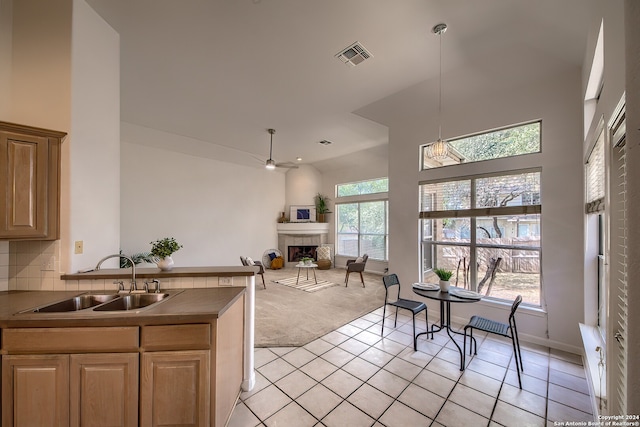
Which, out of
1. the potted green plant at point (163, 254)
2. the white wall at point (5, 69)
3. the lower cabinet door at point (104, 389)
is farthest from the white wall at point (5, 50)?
the lower cabinet door at point (104, 389)

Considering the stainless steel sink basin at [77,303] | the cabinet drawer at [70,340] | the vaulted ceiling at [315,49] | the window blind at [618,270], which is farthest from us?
the vaulted ceiling at [315,49]

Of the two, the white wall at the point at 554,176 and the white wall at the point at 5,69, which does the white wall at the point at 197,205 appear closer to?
the white wall at the point at 5,69

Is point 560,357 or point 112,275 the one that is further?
point 560,357

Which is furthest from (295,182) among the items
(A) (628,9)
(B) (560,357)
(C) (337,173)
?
(A) (628,9)

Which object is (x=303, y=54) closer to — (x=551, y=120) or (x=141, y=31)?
(x=141, y=31)

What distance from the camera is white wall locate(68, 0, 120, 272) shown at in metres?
2.03

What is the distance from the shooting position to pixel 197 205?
6.30 metres

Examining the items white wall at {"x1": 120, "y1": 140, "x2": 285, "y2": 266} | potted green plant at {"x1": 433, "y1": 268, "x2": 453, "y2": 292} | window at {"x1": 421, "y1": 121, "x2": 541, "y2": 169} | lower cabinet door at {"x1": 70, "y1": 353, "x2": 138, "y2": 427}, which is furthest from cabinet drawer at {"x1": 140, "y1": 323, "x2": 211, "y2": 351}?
white wall at {"x1": 120, "y1": 140, "x2": 285, "y2": 266}

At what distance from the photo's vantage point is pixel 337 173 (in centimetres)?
820

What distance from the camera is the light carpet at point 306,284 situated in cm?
541

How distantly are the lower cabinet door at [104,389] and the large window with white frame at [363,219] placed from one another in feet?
20.4

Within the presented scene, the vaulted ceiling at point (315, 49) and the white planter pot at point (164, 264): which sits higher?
the vaulted ceiling at point (315, 49)

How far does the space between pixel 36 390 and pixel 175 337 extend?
87cm

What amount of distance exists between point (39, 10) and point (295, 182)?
6.52 metres
